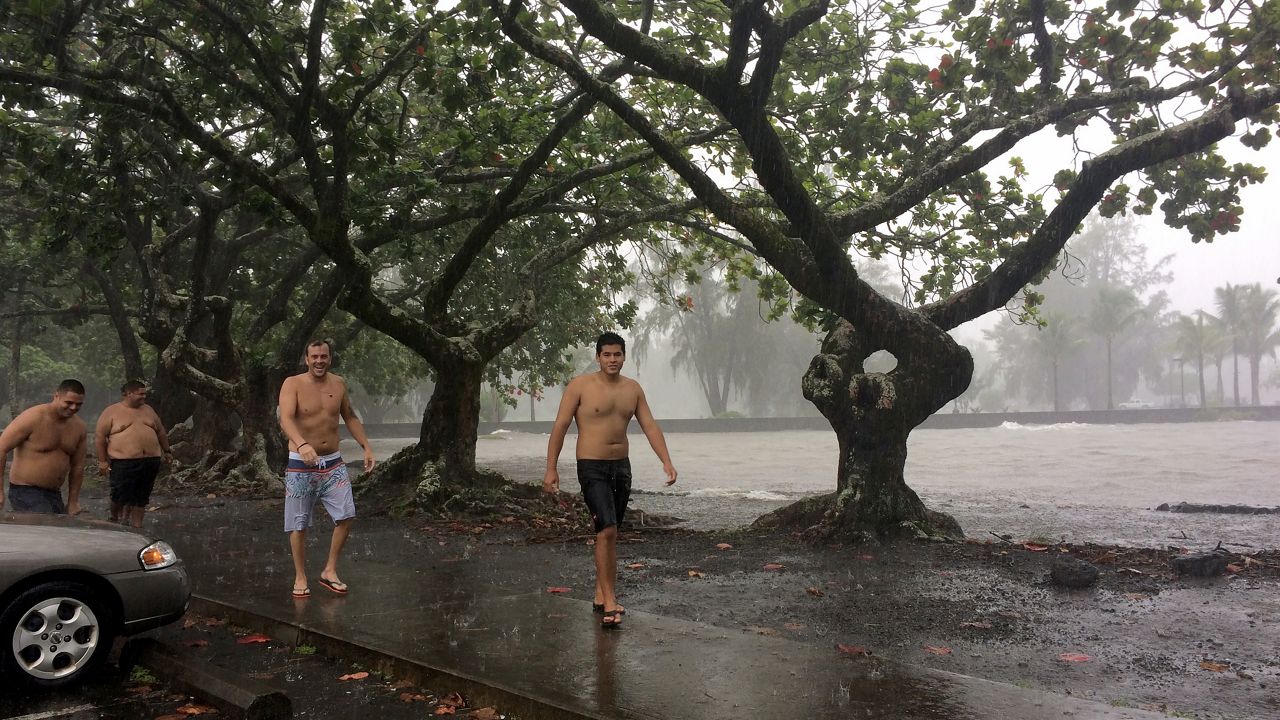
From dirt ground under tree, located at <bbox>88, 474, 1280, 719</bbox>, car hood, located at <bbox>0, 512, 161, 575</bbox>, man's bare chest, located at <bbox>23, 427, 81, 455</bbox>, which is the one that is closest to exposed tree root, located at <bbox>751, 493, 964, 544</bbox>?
dirt ground under tree, located at <bbox>88, 474, 1280, 719</bbox>

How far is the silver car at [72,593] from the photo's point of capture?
4832 millimetres

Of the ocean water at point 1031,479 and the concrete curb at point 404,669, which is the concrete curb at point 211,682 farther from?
the ocean water at point 1031,479

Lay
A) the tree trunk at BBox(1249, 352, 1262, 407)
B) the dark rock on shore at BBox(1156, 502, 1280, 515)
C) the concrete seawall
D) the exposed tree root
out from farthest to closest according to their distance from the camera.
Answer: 1. the tree trunk at BBox(1249, 352, 1262, 407)
2. the concrete seawall
3. the dark rock on shore at BBox(1156, 502, 1280, 515)
4. the exposed tree root

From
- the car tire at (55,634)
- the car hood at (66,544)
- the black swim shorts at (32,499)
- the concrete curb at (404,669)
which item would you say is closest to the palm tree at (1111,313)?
the concrete curb at (404,669)

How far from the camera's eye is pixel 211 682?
4.63 meters

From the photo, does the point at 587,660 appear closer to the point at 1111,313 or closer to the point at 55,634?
the point at 55,634

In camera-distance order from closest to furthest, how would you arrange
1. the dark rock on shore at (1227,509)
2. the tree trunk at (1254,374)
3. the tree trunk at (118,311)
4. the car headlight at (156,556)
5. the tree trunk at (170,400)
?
the car headlight at (156,556) → the dark rock on shore at (1227,509) → the tree trunk at (170,400) → the tree trunk at (118,311) → the tree trunk at (1254,374)

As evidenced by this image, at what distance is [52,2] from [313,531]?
593 centimetres

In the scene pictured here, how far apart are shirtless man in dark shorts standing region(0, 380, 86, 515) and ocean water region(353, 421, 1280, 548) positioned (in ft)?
27.8

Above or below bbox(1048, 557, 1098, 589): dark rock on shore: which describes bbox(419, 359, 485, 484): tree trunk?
Answer: above

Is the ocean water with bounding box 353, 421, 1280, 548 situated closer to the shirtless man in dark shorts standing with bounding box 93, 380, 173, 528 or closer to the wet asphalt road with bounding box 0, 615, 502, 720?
the shirtless man in dark shorts standing with bounding box 93, 380, 173, 528

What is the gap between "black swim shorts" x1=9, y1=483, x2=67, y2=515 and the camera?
6863 mm

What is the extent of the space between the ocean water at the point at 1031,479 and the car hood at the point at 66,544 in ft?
29.9

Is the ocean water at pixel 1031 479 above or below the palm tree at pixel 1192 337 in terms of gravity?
below
